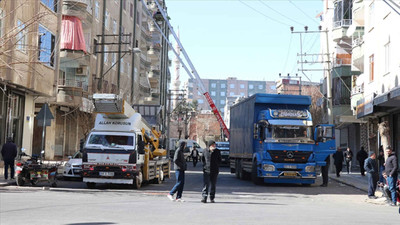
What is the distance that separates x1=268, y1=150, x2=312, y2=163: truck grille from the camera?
23.3m

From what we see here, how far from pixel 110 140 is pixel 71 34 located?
19265 mm

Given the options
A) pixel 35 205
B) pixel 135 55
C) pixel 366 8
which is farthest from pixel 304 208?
pixel 135 55

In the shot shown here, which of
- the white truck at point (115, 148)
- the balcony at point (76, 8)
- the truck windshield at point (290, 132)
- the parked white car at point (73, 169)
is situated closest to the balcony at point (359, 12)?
the balcony at point (76, 8)

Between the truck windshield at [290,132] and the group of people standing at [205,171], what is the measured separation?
24.4ft

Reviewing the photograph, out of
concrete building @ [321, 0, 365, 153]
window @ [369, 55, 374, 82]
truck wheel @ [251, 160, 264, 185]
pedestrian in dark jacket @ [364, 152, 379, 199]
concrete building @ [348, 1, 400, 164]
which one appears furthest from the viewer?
concrete building @ [321, 0, 365, 153]

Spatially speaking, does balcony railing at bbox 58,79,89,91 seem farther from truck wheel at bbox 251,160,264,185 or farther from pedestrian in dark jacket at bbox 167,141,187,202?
pedestrian in dark jacket at bbox 167,141,187,202

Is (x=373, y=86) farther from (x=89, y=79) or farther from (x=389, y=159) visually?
(x=89, y=79)

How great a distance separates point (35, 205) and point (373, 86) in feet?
84.9

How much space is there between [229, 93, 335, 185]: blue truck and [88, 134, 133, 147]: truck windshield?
5.90 m

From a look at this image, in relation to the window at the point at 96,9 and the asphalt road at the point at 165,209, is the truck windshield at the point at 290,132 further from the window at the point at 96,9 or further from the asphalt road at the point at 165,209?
the window at the point at 96,9

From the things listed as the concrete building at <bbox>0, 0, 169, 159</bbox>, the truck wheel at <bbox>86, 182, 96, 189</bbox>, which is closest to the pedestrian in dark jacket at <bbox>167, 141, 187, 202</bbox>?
the concrete building at <bbox>0, 0, 169, 159</bbox>

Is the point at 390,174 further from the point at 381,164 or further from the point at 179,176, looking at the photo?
the point at 179,176

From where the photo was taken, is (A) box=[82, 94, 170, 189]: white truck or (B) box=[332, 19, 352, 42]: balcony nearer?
(A) box=[82, 94, 170, 189]: white truck

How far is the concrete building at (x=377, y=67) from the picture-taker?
2964 centimetres
